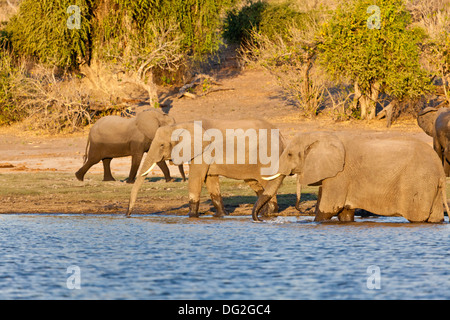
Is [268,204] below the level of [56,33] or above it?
below

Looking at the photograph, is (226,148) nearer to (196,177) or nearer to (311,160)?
(196,177)

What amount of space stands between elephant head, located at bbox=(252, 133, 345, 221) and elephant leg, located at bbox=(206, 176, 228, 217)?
1.30 metres

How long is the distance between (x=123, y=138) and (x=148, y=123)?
0.75 m

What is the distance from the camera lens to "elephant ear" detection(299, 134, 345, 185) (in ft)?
37.9

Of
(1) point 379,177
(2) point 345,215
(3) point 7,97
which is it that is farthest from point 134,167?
(3) point 7,97

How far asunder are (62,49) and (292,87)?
26.1ft

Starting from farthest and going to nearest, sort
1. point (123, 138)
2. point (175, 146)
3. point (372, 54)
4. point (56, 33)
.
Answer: point (56, 33) → point (372, 54) → point (123, 138) → point (175, 146)

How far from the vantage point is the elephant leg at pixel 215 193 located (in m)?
13.4

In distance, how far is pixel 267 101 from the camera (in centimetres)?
3105

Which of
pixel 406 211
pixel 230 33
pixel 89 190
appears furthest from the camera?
pixel 230 33

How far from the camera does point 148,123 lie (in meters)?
19.0
